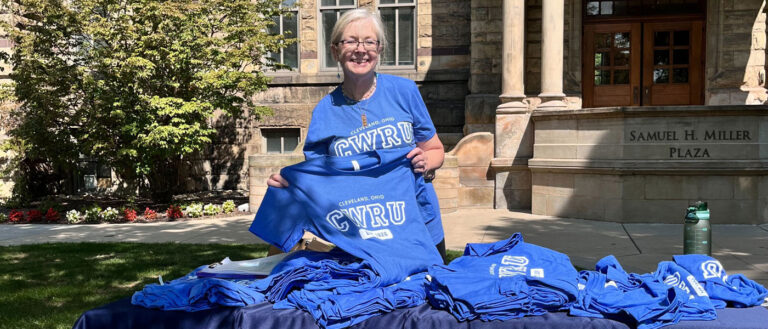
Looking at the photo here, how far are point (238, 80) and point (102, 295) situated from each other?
285 inches

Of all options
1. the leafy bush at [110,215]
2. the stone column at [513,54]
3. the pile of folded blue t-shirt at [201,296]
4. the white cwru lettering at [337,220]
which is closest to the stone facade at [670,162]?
the stone column at [513,54]

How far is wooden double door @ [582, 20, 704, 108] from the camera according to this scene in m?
12.8

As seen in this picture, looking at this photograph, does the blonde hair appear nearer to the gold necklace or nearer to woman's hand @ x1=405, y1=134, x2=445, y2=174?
the gold necklace

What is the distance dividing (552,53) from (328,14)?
244 inches

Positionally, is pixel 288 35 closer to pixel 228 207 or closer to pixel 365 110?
pixel 228 207

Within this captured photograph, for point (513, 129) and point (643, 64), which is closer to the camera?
point (513, 129)

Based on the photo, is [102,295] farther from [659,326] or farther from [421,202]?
[659,326]

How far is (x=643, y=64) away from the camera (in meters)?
13.0

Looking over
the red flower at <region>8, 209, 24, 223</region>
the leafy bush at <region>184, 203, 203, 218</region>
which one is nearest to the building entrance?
the leafy bush at <region>184, 203, 203, 218</region>

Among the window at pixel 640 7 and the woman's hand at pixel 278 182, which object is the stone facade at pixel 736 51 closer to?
the window at pixel 640 7

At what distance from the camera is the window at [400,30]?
14.3m

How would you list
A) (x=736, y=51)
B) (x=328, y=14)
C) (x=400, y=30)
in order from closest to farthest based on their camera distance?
(x=736, y=51), (x=400, y=30), (x=328, y=14)

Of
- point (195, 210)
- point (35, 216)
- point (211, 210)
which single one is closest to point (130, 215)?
point (195, 210)

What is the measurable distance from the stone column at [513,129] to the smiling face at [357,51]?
854 centimetres
